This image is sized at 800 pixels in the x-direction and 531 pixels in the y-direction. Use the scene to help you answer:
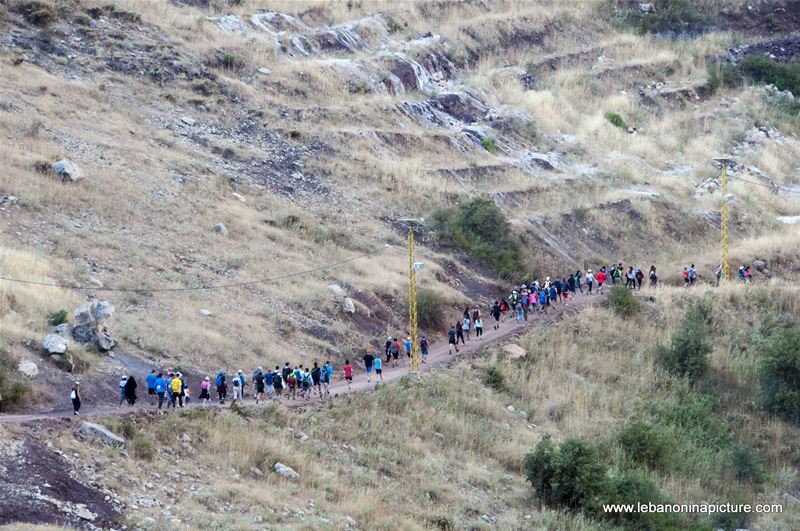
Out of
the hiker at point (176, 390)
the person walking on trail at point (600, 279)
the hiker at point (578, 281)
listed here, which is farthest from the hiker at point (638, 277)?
the hiker at point (176, 390)

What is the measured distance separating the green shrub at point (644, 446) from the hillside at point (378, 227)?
0.30 metres

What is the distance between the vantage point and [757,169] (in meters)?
57.4

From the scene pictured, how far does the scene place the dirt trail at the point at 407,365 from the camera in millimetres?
24484

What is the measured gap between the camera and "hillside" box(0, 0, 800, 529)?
25469 mm

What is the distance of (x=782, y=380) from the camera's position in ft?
116

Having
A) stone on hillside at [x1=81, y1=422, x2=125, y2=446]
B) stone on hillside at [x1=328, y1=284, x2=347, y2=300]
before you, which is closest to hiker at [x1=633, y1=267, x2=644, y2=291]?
stone on hillside at [x1=328, y1=284, x2=347, y2=300]

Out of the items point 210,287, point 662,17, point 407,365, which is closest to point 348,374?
point 407,365

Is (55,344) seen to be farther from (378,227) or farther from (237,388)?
(378,227)

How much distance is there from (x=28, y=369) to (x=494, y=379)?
1315cm

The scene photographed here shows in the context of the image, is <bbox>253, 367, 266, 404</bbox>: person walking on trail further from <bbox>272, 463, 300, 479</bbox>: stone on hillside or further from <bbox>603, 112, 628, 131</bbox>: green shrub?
<bbox>603, 112, 628, 131</bbox>: green shrub

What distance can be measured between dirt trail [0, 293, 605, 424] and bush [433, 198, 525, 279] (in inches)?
120

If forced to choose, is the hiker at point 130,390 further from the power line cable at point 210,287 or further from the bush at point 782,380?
the bush at point 782,380

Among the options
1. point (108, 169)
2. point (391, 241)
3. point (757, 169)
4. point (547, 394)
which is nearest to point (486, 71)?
point (757, 169)

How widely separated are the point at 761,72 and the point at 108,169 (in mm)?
42134
